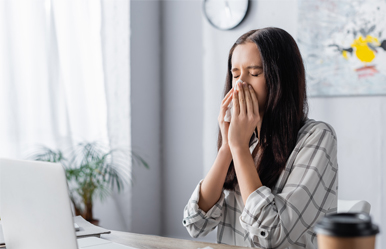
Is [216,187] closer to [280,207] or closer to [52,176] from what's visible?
[280,207]

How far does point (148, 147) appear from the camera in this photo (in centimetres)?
311

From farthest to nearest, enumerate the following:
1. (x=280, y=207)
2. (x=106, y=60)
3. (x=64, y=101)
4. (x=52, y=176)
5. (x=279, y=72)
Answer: (x=106, y=60)
(x=64, y=101)
(x=279, y=72)
(x=280, y=207)
(x=52, y=176)

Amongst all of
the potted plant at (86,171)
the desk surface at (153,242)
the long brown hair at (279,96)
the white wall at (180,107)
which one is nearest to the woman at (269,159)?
the long brown hair at (279,96)

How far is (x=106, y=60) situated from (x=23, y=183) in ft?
7.39

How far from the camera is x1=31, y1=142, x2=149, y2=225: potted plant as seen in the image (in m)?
2.44

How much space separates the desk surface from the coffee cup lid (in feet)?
1.93

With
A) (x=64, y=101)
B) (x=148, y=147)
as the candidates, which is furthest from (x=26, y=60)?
(x=148, y=147)

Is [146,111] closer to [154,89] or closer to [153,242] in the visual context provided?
[154,89]

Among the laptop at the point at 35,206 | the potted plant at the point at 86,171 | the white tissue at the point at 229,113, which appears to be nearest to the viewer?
the laptop at the point at 35,206

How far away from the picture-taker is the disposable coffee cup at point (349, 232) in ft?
1.45

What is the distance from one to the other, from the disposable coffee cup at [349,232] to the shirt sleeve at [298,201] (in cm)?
61

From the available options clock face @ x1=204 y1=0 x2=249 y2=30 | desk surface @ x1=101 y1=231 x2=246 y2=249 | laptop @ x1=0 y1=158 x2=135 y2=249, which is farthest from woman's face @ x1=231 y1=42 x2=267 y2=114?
clock face @ x1=204 y1=0 x2=249 y2=30

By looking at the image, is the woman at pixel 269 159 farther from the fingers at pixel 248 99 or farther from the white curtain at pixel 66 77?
the white curtain at pixel 66 77

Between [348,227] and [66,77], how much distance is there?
2420mm
